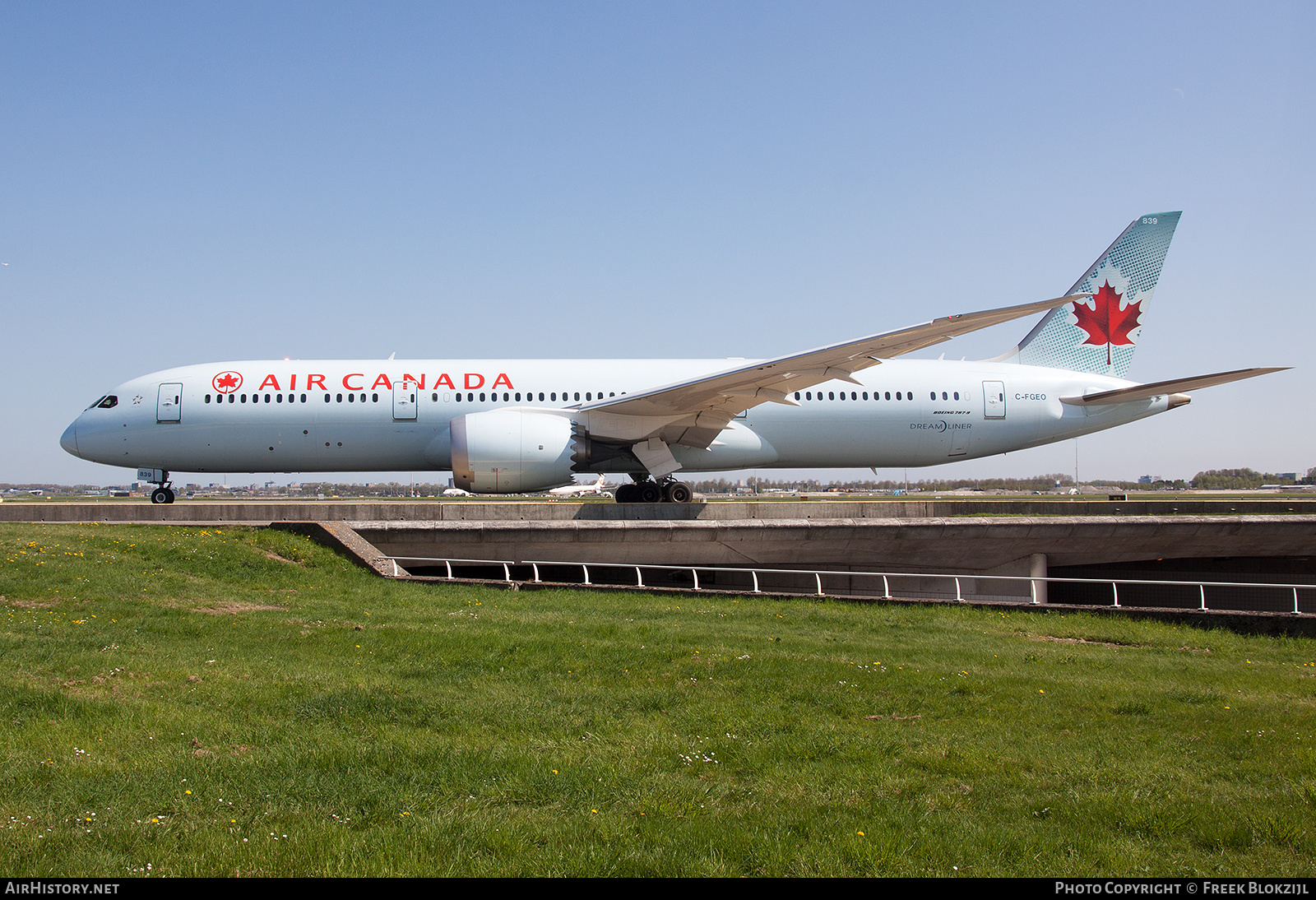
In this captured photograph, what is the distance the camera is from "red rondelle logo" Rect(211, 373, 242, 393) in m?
20.2

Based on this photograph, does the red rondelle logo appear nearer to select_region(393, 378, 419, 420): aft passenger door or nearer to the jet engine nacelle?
select_region(393, 378, 419, 420): aft passenger door

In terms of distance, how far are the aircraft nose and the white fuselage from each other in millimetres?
45

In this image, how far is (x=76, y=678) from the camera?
6.72 m

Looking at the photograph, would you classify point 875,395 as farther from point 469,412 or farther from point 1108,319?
point 469,412

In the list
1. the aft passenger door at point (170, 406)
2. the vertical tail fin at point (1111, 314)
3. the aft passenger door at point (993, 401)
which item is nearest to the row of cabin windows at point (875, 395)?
the aft passenger door at point (993, 401)

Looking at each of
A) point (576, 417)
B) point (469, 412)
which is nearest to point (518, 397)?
point (469, 412)

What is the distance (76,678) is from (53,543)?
7.69 m

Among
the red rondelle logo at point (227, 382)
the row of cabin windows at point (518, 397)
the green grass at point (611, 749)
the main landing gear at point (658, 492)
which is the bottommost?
the green grass at point (611, 749)

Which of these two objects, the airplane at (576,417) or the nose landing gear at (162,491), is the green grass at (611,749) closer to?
the airplane at (576,417)

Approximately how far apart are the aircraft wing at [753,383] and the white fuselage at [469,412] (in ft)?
3.00

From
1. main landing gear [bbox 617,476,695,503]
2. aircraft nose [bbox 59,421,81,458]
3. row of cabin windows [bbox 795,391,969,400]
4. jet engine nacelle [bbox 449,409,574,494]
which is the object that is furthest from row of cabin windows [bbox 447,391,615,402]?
aircraft nose [bbox 59,421,81,458]

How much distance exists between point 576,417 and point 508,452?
173cm

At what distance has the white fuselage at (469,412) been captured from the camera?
20016mm
